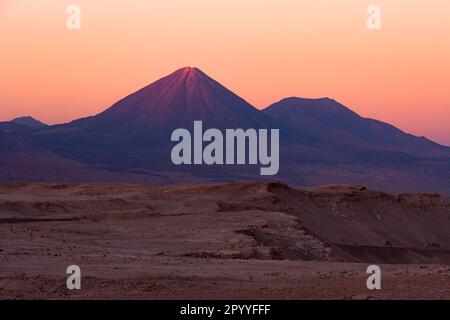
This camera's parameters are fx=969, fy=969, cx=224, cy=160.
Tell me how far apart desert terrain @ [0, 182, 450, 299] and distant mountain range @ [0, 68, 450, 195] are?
52274 millimetres

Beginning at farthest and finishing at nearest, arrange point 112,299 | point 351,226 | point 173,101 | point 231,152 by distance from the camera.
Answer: point 173,101, point 231,152, point 351,226, point 112,299

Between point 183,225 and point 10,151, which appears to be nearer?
point 183,225

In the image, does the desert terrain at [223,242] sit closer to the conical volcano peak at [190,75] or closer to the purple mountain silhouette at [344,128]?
the purple mountain silhouette at [344,128]

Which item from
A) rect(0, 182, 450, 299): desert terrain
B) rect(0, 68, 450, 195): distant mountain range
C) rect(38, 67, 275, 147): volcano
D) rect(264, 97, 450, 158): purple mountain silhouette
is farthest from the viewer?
rect(264, 97, 450, 158): purple mountain silhouette

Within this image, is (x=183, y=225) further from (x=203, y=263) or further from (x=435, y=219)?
(x=435, y=219)

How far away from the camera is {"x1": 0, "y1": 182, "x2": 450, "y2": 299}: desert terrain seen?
12055 millimetres

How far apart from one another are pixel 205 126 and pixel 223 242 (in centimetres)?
10316

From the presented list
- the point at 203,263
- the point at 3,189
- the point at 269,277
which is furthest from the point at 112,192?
the point at 269,277

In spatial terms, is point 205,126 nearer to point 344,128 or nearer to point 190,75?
point 190,75

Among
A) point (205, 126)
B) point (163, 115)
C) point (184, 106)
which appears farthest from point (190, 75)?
point (205, 126)

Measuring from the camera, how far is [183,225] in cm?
2427

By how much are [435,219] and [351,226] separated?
5654mm

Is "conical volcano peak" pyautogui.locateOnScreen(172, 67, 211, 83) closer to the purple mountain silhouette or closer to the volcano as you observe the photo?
the volcano

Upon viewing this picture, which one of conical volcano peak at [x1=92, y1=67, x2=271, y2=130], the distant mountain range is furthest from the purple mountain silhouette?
conical volcano peak at [x1=92, y1=67, x2=271, y2=130]
